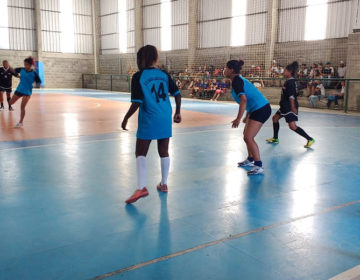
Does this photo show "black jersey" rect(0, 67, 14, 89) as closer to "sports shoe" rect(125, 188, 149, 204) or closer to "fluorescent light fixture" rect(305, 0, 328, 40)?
"sports shoe" rect(125, 188, 149, 204)

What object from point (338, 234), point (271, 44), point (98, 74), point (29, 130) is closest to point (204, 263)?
point (338, 234)

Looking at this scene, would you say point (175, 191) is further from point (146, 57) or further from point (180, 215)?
point (146, 57)

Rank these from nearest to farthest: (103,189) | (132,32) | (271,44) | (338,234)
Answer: (338,234)
(103,189)
(271,44)
(132,32)

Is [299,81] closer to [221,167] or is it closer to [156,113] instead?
[221,167]

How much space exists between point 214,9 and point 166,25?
5.02 m

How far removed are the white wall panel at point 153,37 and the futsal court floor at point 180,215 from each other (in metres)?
24.3

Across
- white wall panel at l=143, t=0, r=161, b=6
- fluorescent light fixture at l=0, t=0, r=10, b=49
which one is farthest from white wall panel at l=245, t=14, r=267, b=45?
fluorescent light fixture at l=0, t=0, r=10, b=49

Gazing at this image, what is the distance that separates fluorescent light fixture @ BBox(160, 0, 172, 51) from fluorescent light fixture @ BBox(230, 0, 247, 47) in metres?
6.19

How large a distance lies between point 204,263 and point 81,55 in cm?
3586

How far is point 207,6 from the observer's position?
2609cm

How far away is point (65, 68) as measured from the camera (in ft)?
116

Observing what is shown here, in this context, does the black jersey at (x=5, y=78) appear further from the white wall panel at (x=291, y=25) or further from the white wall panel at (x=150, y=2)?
the white wall panel at (x=150, y=2)

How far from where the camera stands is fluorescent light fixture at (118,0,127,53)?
3284 centimetres

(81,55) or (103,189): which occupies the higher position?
(81,55)
